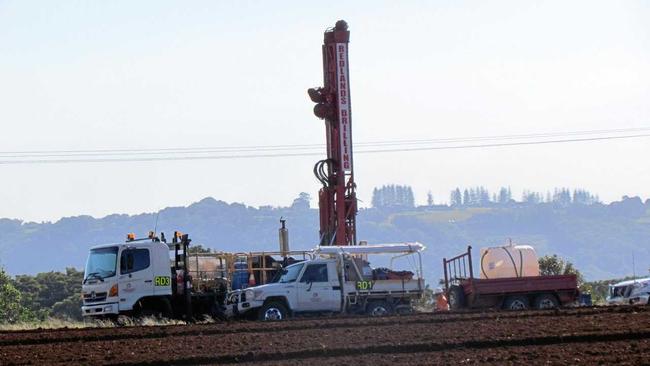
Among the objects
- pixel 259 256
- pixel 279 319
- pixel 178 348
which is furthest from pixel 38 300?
pixel 178 348

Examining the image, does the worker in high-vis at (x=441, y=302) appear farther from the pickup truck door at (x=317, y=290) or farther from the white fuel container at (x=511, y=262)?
the pickup truck door at (x=317, y=290)

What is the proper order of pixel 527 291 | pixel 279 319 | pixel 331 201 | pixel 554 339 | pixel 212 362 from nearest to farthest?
pixel 212 362
pixel 554 339
pixel 279 319
pixel 527 291
pixel 331 201

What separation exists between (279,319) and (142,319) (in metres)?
4.19

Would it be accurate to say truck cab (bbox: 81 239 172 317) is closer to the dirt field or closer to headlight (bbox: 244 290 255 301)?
headlight (bbox: 244 290 255 301)

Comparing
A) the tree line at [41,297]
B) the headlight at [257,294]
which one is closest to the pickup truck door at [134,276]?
the headlight at [257,294]

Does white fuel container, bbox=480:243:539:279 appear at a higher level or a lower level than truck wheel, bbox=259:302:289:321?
higher

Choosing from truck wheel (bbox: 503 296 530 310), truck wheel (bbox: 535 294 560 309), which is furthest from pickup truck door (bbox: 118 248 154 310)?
truck wheel (bbox: 535 294 560 309)

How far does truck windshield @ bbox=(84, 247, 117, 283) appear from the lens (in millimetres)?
32969

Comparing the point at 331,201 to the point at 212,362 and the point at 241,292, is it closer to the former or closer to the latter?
the point at 241,292

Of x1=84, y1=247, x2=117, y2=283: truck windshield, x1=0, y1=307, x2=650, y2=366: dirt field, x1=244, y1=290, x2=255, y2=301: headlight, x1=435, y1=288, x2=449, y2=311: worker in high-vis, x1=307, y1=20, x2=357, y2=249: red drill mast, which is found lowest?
x1=0, y1=307, x2=650, y2=366: dirt field

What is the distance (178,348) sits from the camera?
2345 centimetres

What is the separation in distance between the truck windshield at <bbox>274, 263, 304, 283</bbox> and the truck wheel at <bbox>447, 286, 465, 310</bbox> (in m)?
5.48

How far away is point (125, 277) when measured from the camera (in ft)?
108

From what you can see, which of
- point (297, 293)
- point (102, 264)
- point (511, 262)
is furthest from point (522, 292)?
point (102, 264)
